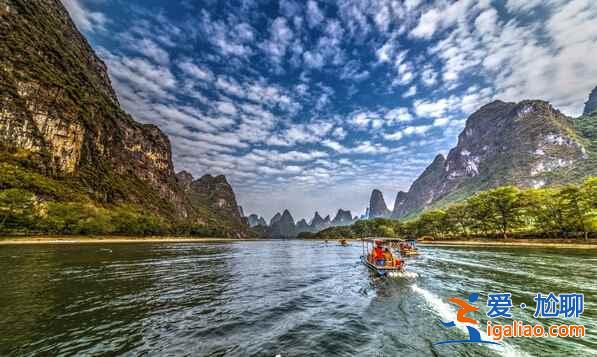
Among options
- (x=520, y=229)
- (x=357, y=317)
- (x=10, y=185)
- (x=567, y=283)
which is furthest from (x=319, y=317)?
(x=10, y=185)

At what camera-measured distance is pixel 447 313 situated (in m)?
15.4

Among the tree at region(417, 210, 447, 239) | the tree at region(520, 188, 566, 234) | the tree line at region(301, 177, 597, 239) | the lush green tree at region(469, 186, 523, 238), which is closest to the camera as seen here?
the tree line at region(301, 177, 597, 239)

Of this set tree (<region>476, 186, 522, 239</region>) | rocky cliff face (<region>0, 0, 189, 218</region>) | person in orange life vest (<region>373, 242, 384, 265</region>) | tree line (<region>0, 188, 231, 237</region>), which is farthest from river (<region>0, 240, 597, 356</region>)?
rocky cliff face (<region>0, 0, 189, 218</region>)

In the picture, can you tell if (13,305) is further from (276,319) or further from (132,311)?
(276,319)

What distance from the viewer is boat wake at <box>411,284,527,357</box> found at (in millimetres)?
10203

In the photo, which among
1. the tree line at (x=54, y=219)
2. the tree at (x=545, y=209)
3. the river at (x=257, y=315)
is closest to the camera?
the river at (x=257, y=315)

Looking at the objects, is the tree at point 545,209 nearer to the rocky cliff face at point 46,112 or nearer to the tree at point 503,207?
the tree at point 503,207

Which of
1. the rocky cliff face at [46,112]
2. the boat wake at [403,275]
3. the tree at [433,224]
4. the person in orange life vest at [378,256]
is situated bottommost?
the boat wake at [403,275]

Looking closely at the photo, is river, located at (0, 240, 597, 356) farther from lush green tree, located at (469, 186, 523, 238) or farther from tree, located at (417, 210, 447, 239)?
tree, located at (417, 210, 447, 239)

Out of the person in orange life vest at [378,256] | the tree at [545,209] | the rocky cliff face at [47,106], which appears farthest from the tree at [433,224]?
the rocky cliff face at [47,106]

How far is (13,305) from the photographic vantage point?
1537cm

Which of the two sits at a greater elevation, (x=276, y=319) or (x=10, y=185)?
(x=10, y=185)

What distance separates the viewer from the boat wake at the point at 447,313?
10203 mm

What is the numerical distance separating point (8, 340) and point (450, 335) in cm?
2020
